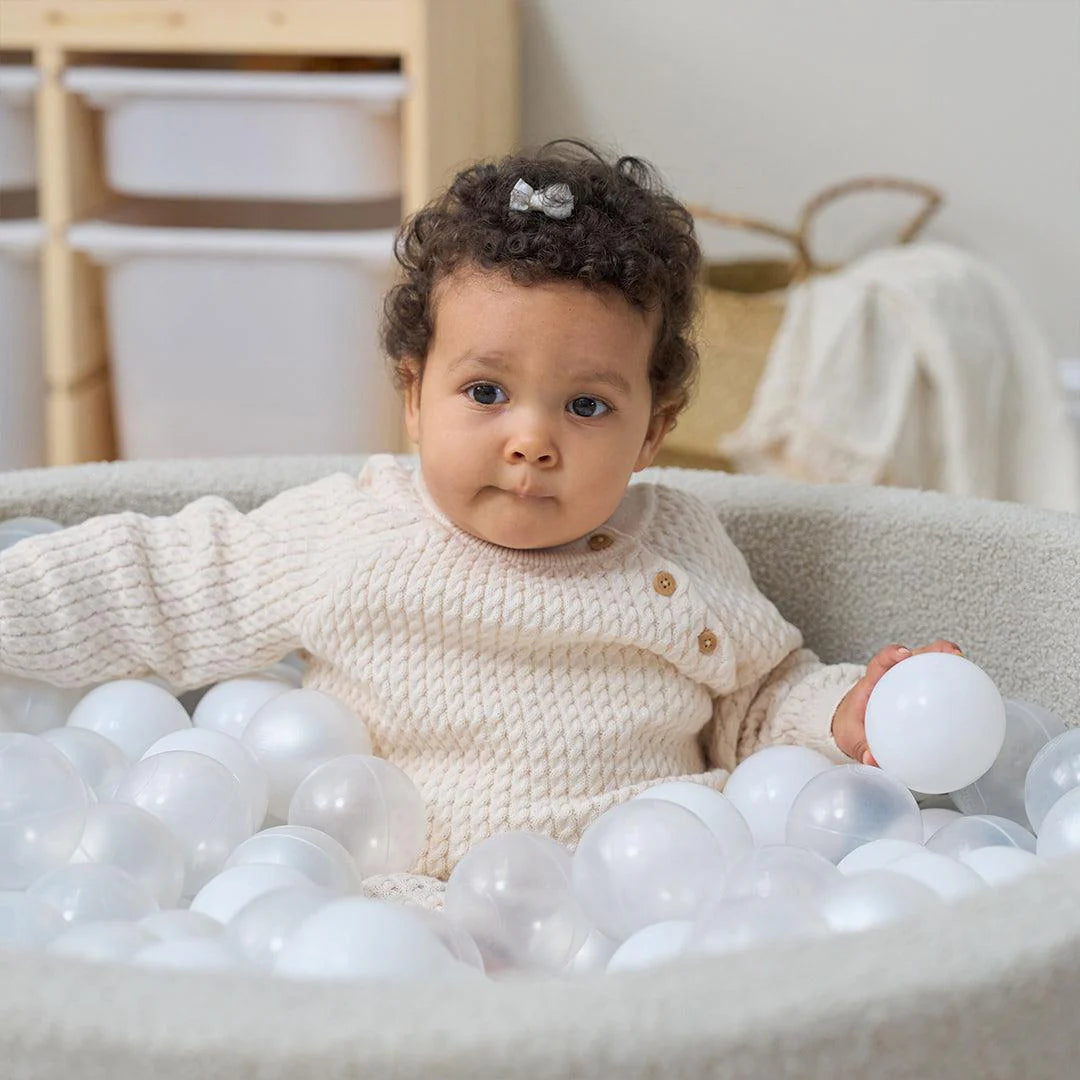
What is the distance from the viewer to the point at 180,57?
1989mm

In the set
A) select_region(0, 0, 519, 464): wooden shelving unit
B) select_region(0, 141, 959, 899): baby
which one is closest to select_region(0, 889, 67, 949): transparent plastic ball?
select_region(0, 141, 959, 899): baby

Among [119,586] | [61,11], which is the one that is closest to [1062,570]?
[119,586]

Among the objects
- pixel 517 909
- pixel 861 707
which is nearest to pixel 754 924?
pixel 517 909

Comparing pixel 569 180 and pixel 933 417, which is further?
pixel 933 417

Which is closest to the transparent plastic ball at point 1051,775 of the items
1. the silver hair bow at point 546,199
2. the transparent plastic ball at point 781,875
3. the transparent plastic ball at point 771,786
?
the transparent plastic ball at point 771,786

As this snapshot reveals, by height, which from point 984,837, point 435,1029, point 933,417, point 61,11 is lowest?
point 933,417

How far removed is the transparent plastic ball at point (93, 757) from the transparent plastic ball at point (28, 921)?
190 millimetres

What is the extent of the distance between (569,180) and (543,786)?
1.23ft

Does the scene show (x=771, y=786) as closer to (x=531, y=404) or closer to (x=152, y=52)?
(x=531, y=404)

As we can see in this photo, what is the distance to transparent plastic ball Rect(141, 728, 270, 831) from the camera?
0.92 metres

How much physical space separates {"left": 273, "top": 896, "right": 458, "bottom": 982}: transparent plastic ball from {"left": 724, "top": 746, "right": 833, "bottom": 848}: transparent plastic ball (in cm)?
34

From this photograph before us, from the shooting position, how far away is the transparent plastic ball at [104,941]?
641mm

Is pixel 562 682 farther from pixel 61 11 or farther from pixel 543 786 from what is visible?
pixel 61 11

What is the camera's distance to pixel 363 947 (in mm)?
599
